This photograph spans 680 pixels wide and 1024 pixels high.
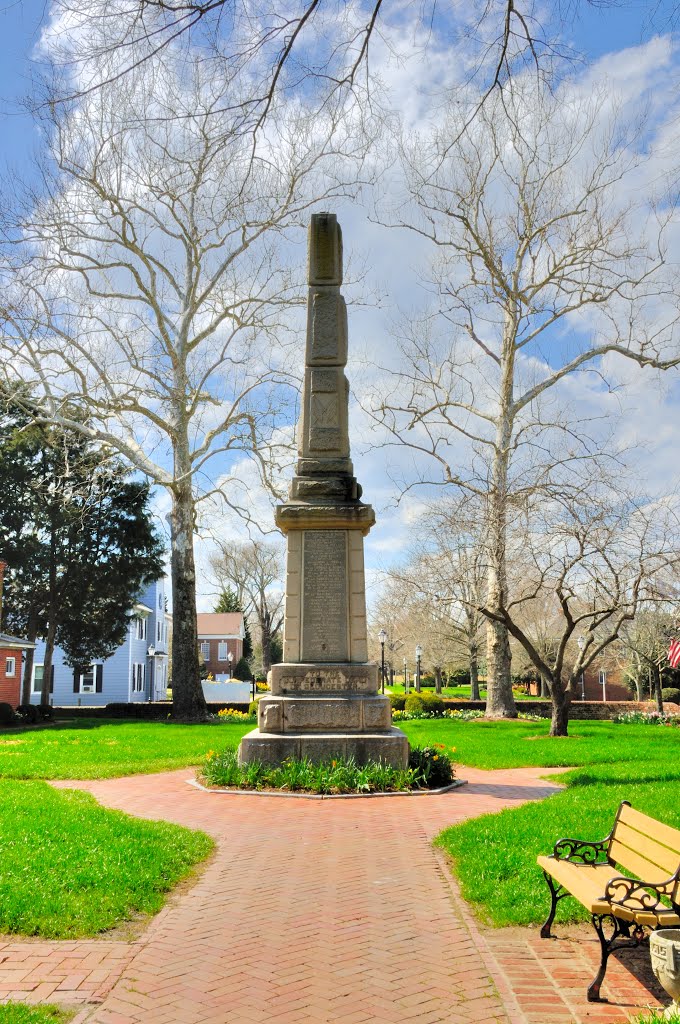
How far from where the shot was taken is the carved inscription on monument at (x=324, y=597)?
12422mm

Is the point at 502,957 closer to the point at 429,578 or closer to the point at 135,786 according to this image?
the point at 135,786

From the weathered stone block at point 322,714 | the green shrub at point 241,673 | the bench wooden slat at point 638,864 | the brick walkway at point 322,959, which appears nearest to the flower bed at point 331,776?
the weathered stone block at point 322,714

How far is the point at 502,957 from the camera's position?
5105 millimetres

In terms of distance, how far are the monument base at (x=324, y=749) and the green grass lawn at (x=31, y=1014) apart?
24.5 feet

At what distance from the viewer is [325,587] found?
41.1 feet

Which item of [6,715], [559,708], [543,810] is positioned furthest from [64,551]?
[543,810]

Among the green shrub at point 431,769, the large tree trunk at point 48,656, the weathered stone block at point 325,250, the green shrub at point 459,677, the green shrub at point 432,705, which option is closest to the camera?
the green shrub at point 431,769

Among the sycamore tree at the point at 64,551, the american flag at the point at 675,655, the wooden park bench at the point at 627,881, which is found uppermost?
the sycamore tree at the point at 64,551

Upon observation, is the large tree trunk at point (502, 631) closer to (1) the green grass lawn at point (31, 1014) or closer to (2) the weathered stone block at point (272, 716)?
(2) the weathered stone block at point (272, 716)

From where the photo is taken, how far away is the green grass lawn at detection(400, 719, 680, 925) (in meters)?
6.18

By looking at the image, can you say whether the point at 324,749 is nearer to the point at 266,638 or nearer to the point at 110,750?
the point at 110,750

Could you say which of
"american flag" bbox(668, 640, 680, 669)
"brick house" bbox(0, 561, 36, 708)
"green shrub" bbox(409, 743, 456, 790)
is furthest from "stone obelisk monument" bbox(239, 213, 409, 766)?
"brick house" bbox(0, 561, 36, 708)

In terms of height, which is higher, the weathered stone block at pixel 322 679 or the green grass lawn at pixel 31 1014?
the weathered stone block at pixel 322 679

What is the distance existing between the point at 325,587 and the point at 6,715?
67.5 ft
